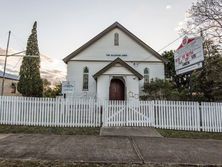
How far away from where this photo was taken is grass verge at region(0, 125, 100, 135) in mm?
8802

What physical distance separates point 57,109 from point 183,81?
23838 mm

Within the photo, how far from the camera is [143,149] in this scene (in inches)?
250

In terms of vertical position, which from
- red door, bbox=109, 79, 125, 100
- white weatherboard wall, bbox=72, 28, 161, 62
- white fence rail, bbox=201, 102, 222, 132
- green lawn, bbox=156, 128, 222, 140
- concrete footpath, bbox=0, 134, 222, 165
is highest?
white weatherboard wall, bbox=72, 28, 161, 62

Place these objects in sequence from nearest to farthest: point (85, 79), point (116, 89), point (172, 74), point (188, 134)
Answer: point (188, 134) < point (116, 89) < point (85, 79) < point (172, 74)

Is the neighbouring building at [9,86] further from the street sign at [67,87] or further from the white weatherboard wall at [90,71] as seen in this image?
the street sign at [67,87]

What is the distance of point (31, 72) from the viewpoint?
20.2m

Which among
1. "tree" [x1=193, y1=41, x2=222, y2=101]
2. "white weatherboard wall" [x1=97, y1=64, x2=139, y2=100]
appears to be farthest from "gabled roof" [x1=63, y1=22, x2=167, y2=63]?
"white weatherboard wall" [x1=97, y1=64, x2=139, y2=100]

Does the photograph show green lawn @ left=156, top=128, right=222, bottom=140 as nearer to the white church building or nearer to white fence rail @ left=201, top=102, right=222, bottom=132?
white fence rail @ left=201, top=102, right=222, bottom=132

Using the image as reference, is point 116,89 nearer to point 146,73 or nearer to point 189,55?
point 146,73

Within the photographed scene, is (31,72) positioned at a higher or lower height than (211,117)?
higher

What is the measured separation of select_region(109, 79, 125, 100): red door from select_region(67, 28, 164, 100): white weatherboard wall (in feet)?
5.63

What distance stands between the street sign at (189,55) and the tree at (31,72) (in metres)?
15.2

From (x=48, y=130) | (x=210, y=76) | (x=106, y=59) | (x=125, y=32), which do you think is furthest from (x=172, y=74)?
(x=48, y=130)

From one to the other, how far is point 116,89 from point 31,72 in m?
10.6
